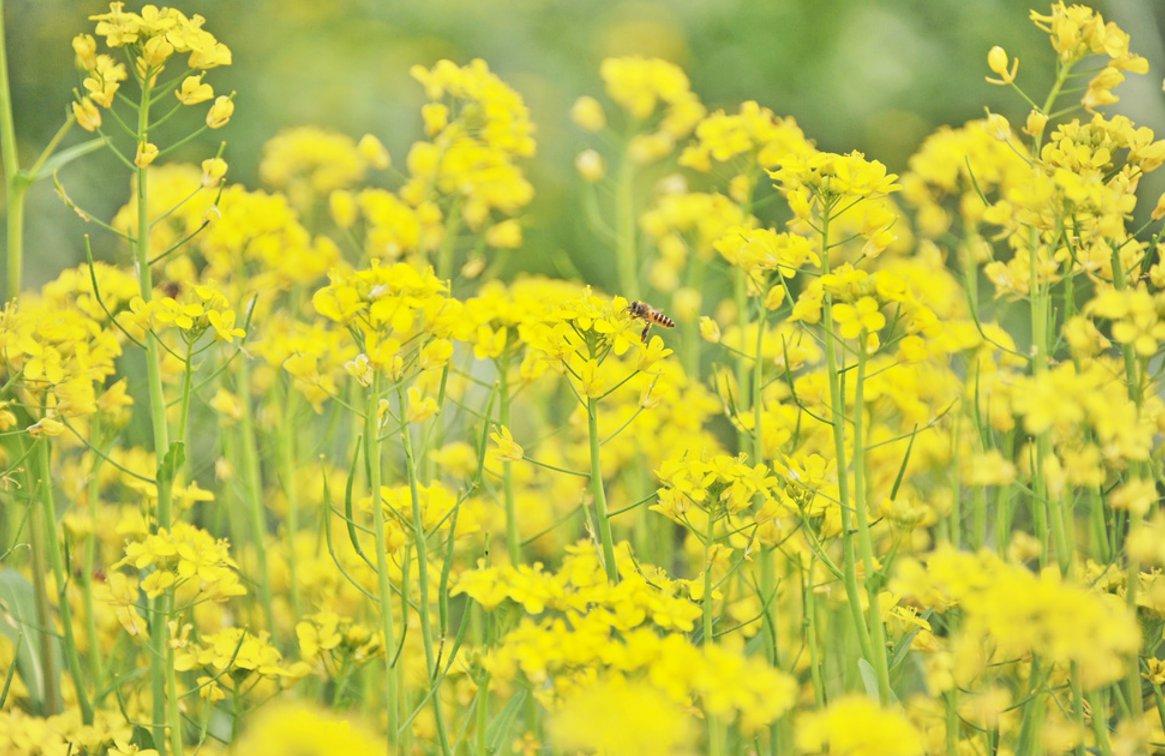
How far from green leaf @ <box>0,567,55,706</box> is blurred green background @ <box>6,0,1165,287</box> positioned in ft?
5.91

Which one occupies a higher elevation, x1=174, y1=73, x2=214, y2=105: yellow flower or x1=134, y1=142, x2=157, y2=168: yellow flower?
x1=174, y1=73, x2=214, y2=105: yellow flower

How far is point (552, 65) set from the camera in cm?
354

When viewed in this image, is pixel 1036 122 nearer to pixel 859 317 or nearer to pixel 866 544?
pixel 859 317

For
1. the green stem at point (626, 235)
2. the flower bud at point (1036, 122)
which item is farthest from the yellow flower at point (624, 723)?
the green stem at point (626, 235)

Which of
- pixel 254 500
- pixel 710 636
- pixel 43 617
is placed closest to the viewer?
pixel 710 636

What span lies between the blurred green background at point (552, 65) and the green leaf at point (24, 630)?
180 cm

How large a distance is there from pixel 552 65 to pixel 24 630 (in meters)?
2.39

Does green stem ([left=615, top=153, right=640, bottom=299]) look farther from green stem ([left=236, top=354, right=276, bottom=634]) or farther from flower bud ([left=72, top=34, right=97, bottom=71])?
flower bud ([left=72, top=34, right=97, bottom=71])

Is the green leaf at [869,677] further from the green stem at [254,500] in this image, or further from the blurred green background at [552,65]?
the blurred green background at [552,65]

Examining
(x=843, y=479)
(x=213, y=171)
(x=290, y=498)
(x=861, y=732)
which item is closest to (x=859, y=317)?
(x=843, y=479)

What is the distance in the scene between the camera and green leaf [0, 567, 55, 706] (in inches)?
57.7

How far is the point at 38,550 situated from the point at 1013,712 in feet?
3.47

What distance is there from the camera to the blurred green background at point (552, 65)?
3359mm

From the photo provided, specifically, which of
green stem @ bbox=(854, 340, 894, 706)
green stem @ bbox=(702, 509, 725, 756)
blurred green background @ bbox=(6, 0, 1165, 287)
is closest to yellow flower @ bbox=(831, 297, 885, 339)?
green stem @ bbox=(854, 340, 894, 706)
